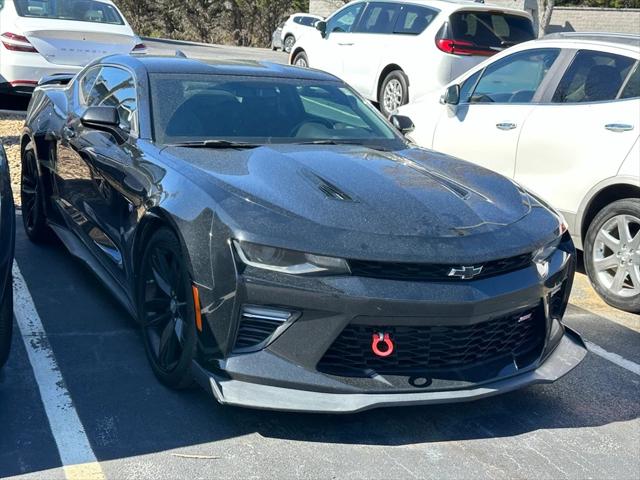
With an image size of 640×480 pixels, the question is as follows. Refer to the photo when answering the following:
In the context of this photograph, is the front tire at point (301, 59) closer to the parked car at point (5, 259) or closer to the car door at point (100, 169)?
the car door at point (100, 169)

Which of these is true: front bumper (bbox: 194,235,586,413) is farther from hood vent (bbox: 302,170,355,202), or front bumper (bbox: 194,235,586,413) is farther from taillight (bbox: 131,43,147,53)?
taillight (bbox: 131,43,147,53)

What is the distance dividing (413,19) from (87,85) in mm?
7000

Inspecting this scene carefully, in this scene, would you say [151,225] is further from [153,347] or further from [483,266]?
[483,266]

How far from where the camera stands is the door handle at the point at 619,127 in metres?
5.86

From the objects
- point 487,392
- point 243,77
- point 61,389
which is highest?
point 243,77

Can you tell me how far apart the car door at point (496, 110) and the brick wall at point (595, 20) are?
2308cm

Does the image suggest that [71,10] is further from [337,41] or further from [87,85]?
[87,85]

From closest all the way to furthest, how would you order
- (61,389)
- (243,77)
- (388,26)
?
(61,389), (243,77), (388,26)

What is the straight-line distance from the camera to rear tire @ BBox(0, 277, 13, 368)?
3.81 metres

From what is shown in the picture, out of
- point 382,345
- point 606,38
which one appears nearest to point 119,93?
point 382,345

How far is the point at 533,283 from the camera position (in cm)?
387

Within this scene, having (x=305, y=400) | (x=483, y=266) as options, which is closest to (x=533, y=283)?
(x=483, y=266)

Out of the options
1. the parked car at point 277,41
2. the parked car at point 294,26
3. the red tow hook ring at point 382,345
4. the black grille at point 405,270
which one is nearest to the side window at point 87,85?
the black grille at point 405,270

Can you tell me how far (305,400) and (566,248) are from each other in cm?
161
